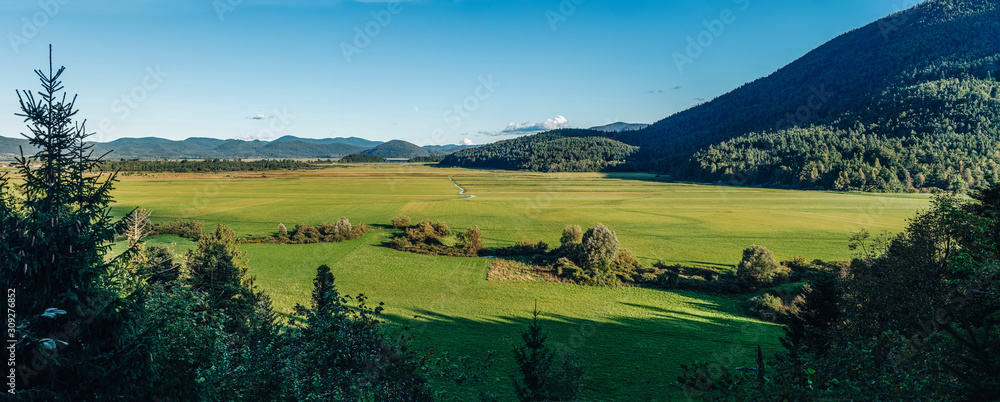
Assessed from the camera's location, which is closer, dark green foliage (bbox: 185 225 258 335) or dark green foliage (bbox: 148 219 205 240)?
dark green foliage (bbox: 185 225 258 335)

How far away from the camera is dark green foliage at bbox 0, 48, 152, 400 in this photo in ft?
22.4

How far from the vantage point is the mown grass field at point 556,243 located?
2709 centimetres

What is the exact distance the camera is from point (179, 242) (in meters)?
57.4

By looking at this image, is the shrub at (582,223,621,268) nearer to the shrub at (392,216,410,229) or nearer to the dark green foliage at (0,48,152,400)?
the shrub at (392,216,410,229)

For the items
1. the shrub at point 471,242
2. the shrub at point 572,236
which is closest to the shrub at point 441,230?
the shrub at point 471,242

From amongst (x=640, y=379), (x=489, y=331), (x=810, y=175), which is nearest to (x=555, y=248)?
(x=489, y=331)

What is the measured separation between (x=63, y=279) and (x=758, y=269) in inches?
1862

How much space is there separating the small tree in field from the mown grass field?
15.5 ft

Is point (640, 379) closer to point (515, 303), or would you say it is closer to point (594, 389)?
point (594, 389)

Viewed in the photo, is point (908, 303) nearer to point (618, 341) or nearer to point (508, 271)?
point (618, 341)

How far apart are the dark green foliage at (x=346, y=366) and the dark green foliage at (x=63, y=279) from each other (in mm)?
3608

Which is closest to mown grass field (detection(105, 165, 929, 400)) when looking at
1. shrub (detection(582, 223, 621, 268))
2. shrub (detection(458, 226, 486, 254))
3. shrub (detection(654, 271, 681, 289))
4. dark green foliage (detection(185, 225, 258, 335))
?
shrub (detection(654, 271, 681, 289))

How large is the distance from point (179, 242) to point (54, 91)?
62.0m

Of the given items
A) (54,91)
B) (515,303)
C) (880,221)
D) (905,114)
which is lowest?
(515,303)
